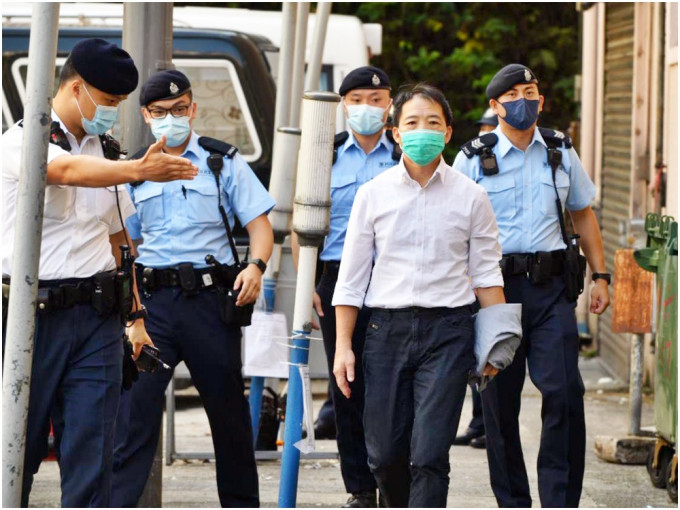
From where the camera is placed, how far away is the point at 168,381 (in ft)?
18.7

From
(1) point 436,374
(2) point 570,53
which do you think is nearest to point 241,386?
(1) point 436,374

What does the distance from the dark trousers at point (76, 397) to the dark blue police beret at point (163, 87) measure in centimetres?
127

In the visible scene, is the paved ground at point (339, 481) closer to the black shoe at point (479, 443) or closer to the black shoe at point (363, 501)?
the black shoe at point (479, 443)

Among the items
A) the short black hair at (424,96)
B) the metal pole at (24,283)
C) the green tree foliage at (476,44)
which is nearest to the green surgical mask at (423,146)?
the short black hair at (424,96)

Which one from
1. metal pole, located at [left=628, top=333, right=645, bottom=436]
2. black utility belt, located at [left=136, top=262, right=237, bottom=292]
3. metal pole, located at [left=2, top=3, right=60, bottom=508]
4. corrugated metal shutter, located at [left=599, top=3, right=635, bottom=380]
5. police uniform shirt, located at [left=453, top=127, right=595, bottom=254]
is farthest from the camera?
corrugated metal shutter, located at [left=599, top=3, right=635, bottom=380]

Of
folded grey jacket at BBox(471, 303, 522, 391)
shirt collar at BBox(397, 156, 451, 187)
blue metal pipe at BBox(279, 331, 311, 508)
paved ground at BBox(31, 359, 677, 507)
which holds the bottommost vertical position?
paved ground at BBox(31, 359, 677, 507)

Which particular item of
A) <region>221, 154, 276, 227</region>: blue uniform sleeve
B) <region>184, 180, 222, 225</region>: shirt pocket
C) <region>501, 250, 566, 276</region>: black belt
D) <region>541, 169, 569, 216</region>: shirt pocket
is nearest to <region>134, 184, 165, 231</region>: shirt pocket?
<region>184, 180, 222, 225</region>: shirt pocket

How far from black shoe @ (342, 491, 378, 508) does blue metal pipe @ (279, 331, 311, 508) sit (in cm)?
99

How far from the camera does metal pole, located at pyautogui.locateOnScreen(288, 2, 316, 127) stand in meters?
8.20

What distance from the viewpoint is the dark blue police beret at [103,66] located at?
4.65 m

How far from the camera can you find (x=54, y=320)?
15.1ft

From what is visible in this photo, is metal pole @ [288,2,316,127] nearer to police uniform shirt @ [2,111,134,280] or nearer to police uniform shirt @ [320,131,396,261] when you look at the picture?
police uniform shirt @ [320,131,396,261]

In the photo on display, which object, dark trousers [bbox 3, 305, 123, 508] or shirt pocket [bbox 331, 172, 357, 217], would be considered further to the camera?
shirt pocket [bbox 331, 172, 357, 217]

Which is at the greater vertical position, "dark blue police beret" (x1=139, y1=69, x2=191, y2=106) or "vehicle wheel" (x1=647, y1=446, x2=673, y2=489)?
"dark blue police beret" (x1=139, y1=69, x2=191, y2=106)
